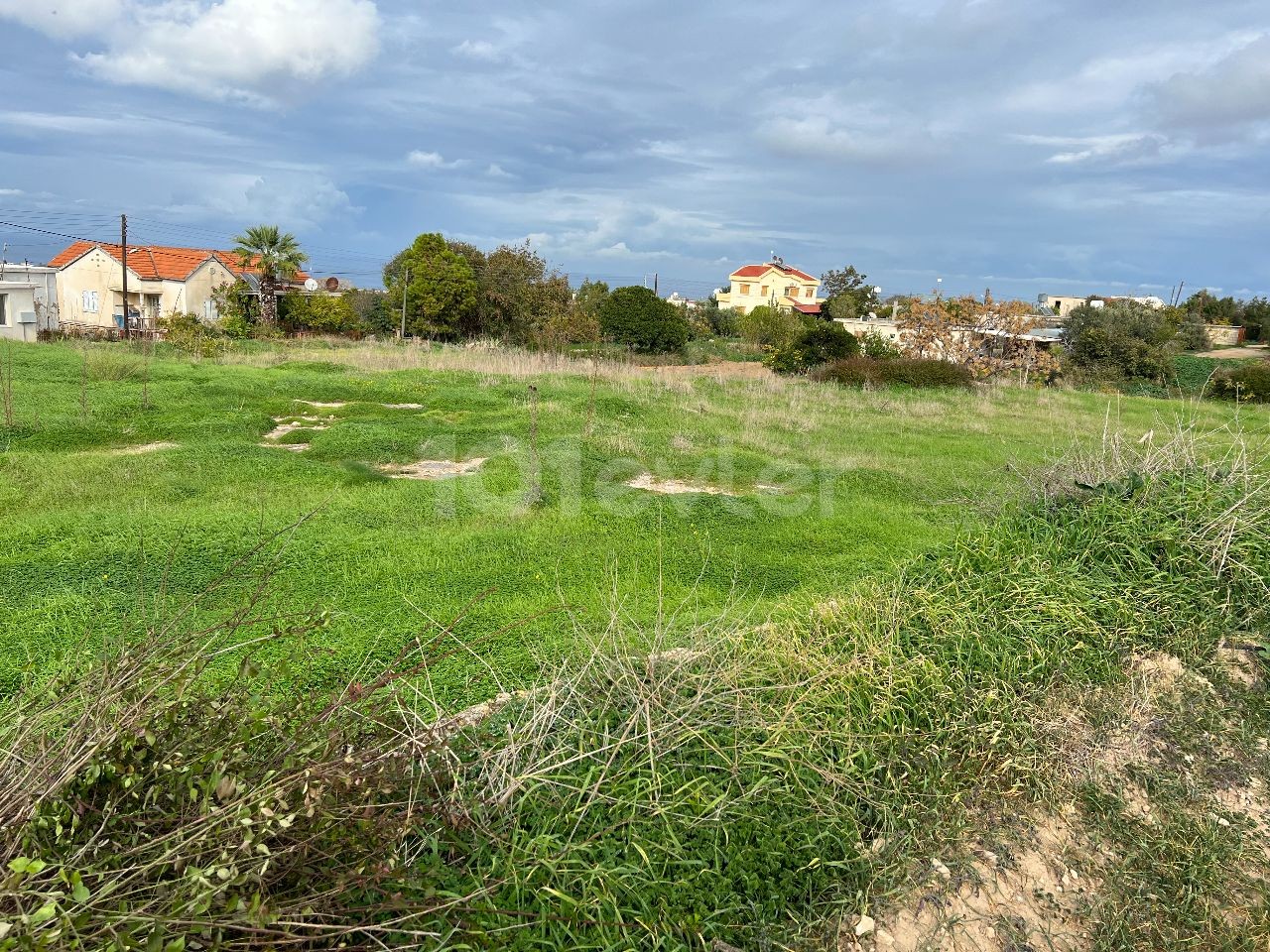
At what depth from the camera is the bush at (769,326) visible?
31.4m

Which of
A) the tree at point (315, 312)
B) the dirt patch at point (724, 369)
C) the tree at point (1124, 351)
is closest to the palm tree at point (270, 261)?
the tree at point (315, 312)

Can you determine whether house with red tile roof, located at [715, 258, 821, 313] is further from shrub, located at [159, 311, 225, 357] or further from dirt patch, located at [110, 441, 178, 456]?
dirt patch, located at [110, 441, 178, 456]

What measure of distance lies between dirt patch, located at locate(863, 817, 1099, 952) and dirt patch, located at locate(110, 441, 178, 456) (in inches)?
293

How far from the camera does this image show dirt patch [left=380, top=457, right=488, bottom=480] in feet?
25.0

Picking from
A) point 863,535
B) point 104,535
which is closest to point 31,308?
point 104,535

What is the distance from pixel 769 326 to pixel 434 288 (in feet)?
42.7

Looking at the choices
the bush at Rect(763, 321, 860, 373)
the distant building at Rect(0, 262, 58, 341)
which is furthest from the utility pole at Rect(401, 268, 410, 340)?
the bush at Rect(763, 321, 860, 373)

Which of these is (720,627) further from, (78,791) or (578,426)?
(578,426)

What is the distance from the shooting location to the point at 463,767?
9.11 ft

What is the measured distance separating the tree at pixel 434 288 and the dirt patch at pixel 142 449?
1911cm

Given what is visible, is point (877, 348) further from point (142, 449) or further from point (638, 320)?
point (142, 449)

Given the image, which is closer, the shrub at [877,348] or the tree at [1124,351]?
the shrub at [877,348]

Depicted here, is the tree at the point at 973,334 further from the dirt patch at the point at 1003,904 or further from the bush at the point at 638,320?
the dirt patch at the point at 1003,904

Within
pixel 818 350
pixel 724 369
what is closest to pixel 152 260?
pixel 724 369
